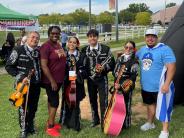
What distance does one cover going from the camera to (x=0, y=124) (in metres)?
6.61

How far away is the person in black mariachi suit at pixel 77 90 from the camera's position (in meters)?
5.79

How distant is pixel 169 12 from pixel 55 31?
2966 inches

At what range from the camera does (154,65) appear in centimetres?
555

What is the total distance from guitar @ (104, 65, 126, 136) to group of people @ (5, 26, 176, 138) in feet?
0.38

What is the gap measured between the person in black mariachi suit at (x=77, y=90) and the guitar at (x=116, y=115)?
0.53 meters

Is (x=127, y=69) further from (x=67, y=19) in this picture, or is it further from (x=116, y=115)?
(x=67, y=19)

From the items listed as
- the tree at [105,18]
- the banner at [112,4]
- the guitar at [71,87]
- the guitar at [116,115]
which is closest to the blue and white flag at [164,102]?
the guitar at [116,115]

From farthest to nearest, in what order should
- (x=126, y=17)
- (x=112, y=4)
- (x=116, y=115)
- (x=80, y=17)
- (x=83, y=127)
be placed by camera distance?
(x=126, y=17), (x=80, y=17), (x=112, y=4), (x=83, y=127), (x=116, y=115)

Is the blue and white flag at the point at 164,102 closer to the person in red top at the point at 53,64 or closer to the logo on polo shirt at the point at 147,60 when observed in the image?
the logo on polo shirt at the point at 147,60

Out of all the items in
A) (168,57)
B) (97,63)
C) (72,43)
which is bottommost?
(97,63)

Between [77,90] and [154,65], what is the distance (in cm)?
123

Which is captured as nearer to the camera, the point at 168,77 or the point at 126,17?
the point at 168,77

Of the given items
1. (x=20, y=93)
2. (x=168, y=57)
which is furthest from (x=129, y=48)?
(x=20, y=93)

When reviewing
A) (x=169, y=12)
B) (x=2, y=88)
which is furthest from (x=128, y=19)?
(x=2, y=88)
